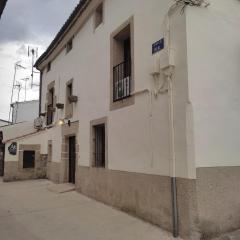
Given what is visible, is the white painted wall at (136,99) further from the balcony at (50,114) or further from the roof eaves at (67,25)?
the balcony at (50,114)

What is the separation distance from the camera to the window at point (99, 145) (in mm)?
9727

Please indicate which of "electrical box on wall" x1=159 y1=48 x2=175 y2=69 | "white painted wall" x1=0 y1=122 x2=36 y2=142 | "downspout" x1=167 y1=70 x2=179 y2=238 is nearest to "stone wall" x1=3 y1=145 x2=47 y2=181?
"white painted wall" x1=0 y1=122 x2=36 y2=142

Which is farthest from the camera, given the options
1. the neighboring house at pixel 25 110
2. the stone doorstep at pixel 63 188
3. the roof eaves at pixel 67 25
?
the neighboring house at pixel 25 110

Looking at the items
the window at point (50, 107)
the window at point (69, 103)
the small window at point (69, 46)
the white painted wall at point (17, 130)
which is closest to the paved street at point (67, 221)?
the window at point (69, 103)

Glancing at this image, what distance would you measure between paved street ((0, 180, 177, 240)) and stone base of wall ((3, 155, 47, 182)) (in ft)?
18.1

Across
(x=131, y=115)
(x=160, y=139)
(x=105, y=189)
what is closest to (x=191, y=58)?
(x=160, y=139)

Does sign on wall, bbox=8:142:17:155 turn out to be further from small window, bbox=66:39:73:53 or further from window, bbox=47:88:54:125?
small window, bbox=66:39:73:53

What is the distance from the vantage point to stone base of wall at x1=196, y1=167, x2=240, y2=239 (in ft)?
17.8

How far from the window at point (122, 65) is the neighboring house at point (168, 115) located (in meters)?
0.03

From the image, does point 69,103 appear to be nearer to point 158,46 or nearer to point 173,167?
point 158,46

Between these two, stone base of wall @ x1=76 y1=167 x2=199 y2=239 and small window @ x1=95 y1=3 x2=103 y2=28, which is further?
small window @ x1=95 y1=3 x2=103 y2=28

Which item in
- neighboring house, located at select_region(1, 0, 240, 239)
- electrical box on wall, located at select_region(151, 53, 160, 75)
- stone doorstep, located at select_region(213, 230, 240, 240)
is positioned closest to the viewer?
stone doorstep, located at select_region(213, 230, 240, 240)

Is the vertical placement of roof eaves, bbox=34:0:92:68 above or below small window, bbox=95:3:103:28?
above

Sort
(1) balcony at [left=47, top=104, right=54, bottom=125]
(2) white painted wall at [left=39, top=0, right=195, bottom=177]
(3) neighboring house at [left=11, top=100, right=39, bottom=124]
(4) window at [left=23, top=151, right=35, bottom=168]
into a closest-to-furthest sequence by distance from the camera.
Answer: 1. (2) white painted wall at [left=39, top=0, right=195, bottom=177]
2. (1) balcony at [left=47, top=104, right=54, bottom=125]
3. (4) window at [left=23, top=151, right=35, bottom=168]
4. (3) neighboring house at [left=11, top=100, right=39, bottom=124]
